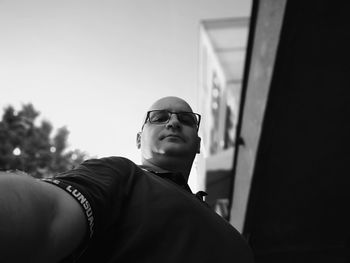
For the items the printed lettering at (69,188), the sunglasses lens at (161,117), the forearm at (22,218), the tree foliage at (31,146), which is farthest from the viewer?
the tree foliage at (31,146)

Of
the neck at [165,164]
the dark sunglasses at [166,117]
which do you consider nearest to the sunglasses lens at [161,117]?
the dark sunglasses at [166,117]

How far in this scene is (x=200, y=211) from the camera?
134 cm

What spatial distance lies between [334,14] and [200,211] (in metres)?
2.72

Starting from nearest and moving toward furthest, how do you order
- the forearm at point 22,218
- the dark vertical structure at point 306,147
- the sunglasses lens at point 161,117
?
the forearm at point 22,218
the sunglasses lens at point 161,117
the dark vertical structure at point 306,147

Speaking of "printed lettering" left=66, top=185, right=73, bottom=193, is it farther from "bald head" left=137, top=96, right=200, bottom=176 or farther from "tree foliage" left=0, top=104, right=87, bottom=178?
"tree foliage" left=0, top=104, right=87, bottom=178

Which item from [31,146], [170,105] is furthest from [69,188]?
[31,146]

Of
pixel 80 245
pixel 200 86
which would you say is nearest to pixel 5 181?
pixel 80 245

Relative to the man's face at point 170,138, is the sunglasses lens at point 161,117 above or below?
above

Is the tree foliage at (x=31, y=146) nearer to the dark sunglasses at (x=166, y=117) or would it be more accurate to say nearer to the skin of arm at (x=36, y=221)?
the dark sunglasses at (x=166, y=117)

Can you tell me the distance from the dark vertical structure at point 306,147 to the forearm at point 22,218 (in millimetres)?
3011

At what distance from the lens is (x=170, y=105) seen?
6.57 feet

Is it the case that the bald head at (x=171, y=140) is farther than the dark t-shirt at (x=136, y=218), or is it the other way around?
the bald head at (x=171, y=140)

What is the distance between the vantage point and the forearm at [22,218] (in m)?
0.64

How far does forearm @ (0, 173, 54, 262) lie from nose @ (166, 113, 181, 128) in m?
1.19
